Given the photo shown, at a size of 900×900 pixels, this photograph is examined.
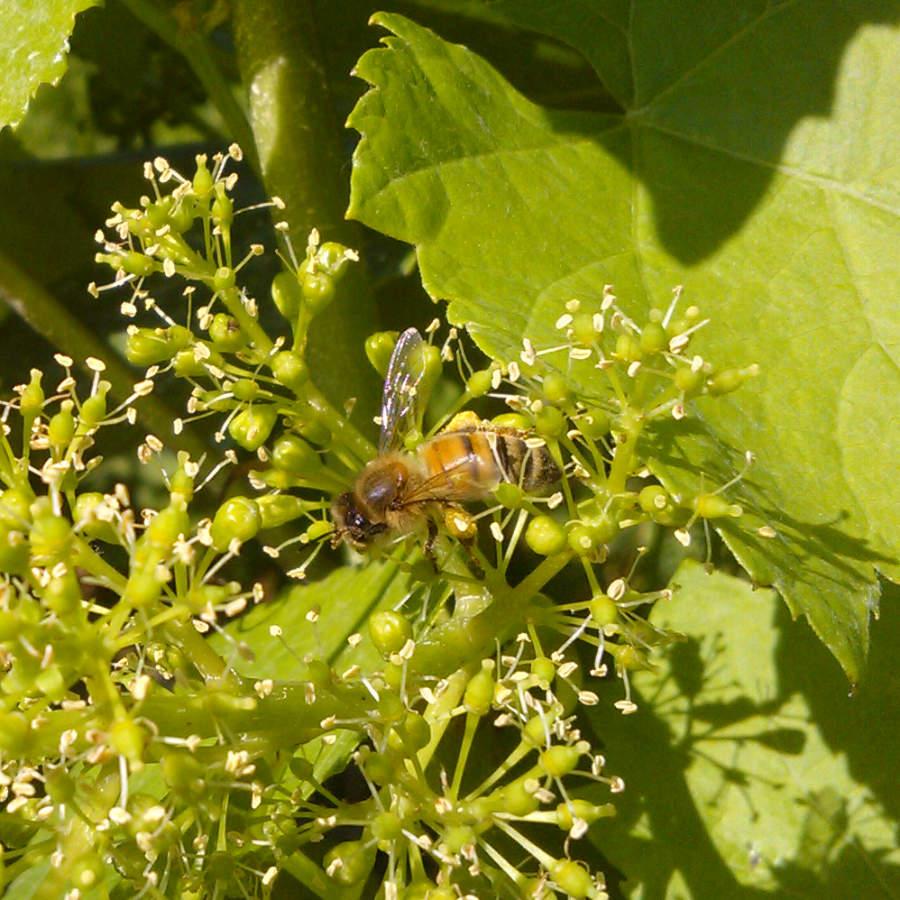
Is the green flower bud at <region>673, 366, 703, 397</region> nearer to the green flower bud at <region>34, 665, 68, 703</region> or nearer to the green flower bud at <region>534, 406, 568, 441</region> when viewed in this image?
the green flower bud at <region>534, 406, 568, 441</region>

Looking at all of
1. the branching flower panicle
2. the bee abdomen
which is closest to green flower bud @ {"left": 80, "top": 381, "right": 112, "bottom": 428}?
the branching flower panicle

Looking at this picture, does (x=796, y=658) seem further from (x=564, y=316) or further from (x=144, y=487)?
(x=144, y=487)

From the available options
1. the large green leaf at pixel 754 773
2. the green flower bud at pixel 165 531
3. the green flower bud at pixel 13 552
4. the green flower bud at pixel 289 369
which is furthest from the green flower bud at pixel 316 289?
the large green leaf at pixel 754 773

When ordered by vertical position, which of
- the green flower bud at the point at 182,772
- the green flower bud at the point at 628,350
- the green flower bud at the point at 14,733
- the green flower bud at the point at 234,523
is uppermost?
the green flower bud at the point at 14,733

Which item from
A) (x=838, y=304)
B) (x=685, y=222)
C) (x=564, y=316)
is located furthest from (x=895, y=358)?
(x=564, y=316)

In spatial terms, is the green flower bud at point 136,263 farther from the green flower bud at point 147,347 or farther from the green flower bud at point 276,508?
the green flower bud at point 276,508

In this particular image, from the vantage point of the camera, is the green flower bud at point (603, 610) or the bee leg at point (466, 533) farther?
the bee leg at point (466, 533)

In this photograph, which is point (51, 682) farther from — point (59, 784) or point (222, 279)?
point (222, 279)

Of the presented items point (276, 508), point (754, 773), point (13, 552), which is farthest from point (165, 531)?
point (754, 773)
